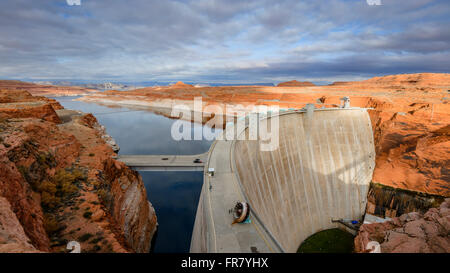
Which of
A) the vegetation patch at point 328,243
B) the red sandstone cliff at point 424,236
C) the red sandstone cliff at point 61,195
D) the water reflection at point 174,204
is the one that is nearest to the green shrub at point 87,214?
the red sandstone cliff at point 61,195

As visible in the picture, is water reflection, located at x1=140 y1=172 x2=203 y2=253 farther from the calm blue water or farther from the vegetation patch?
the vegetation patch

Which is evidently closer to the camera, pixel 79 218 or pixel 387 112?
pixel 79 218

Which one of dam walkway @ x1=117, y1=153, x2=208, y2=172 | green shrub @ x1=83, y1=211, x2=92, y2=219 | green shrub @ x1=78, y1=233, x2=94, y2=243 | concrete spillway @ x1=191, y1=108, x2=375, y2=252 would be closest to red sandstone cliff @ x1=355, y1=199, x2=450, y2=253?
concrete spillway @ x1=191, y1=108, x2=375, y2=252

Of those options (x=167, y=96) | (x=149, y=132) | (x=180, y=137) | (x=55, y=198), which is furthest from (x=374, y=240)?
(x=167, y=96)

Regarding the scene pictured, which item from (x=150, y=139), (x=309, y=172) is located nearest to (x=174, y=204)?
(x=309, y=172)

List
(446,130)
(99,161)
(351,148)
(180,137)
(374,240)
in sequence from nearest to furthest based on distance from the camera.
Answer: (374,240), (99,161), (446,130), (351,148), (180,137)
